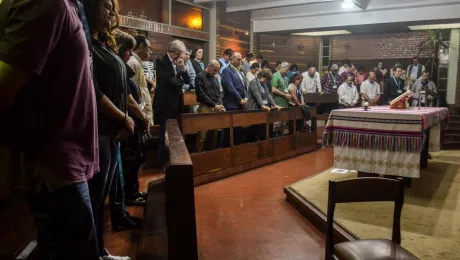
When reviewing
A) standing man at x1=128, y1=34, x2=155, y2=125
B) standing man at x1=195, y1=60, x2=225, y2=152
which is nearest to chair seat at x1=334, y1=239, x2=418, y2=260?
standing man at x1=128, y1=34, x2=155, y2=125

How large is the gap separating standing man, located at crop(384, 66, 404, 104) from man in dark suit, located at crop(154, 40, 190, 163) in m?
7.27

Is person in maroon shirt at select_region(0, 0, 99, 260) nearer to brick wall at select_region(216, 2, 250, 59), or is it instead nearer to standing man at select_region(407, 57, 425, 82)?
brick wall at select_region(216, 2, 250, 59)

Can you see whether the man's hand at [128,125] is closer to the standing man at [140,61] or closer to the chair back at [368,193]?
the chair back at [368,193]

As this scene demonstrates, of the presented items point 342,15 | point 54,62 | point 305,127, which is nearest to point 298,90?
point 305,127

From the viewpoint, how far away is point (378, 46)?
1355cm

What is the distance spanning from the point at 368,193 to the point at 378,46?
12.9 metres

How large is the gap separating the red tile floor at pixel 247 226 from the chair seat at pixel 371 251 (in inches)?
36.0

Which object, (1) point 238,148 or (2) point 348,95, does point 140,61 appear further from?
(2) point 348,95

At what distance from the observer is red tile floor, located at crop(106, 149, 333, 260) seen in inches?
106

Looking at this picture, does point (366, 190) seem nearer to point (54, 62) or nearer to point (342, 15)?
point (54, 62)

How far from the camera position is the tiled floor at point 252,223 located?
275cm

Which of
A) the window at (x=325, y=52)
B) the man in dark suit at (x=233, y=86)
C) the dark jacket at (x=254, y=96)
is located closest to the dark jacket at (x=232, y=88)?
the man in dark suit at (x=233, y=86)

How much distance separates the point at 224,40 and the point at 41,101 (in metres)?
9.55

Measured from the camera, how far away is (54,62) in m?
1.06
